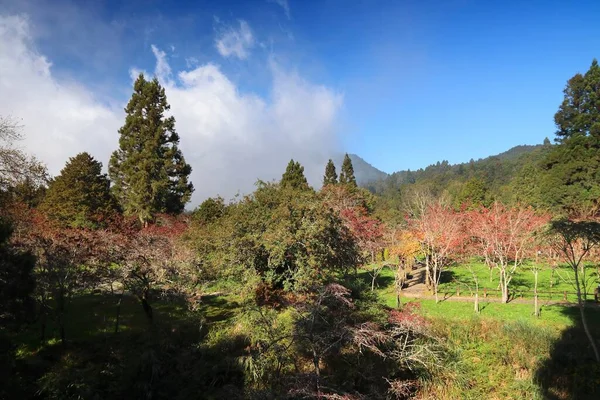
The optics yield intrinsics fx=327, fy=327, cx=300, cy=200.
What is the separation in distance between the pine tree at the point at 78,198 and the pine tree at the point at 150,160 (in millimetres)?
2295

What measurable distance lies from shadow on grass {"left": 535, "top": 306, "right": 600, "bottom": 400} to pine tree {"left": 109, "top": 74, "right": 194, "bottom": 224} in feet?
95.3

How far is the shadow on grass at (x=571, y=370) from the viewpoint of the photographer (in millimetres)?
8938

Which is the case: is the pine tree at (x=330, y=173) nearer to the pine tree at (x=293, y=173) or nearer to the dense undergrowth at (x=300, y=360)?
the pine tree at (x=293, y=173)

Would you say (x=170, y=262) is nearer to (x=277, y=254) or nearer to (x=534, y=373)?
(x=277, y=254)

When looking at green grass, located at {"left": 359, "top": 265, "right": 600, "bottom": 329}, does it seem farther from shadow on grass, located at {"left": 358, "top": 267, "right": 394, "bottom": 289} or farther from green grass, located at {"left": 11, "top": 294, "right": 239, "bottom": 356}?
green grass, located at {"left": 11, "top": 294, "right": 239, "bottom": 356}

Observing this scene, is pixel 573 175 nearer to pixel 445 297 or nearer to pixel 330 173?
pixel 445 297

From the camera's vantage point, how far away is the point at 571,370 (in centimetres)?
964

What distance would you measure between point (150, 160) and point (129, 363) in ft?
78.5

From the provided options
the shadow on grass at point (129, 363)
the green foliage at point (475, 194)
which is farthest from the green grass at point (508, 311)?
the green foliage at point (475, 194)

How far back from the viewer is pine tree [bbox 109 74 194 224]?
29625 millimetres

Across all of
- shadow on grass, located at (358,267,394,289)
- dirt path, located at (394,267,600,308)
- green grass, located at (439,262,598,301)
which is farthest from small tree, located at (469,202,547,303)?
shadow on grass, located at (358,267,394,289)

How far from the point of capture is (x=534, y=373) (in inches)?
391

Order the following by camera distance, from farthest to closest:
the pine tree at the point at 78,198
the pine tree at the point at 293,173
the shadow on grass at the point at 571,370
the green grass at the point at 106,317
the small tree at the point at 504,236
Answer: the pine tree at the point at 293,173
the pine tree at the point at 78,198
the small tree at the point at 504,236
the green grass at the point at 106,317
the shadow on grass at the point at 571,370

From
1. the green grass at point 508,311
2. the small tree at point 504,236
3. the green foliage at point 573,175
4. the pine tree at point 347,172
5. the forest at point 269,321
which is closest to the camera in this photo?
the forest at point 269,321
